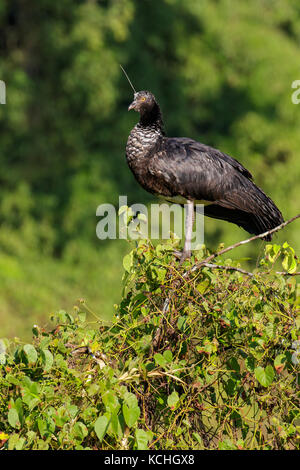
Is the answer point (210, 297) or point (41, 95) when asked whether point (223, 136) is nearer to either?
point (41, 95)

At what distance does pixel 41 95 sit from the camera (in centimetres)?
992

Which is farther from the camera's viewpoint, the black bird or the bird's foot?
the black bird

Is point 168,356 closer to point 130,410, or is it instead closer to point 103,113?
point 130,410

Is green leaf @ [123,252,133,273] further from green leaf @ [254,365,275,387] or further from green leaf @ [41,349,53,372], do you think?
green leaf @ [254,365,275,387]

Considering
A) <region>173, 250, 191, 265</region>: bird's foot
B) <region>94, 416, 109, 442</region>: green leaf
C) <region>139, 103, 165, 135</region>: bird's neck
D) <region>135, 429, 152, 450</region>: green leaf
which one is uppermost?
<region>139, 103, 165, 135</region>: bird's neck

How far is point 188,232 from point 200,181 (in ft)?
0.96

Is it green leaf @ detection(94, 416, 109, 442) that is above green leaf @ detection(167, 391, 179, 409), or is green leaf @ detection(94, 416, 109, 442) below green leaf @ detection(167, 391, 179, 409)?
below

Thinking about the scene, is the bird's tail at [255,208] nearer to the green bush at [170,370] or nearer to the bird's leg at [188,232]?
the bird's leg at [188,232]

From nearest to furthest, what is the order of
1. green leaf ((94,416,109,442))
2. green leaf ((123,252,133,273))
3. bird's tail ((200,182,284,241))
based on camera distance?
1. green leaf ((94,416,109,442))
2. green leaf ((123,252,133,273))
3. bird's tail ((200,182,284,241))

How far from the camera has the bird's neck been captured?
12.6ft

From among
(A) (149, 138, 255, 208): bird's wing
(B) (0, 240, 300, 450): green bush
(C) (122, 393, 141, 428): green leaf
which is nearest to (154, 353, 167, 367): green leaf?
(B) (0, 240, 300, 450): green bush

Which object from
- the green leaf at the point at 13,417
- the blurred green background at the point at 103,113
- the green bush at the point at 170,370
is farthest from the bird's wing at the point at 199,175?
the blurred green background at the point at 103,113

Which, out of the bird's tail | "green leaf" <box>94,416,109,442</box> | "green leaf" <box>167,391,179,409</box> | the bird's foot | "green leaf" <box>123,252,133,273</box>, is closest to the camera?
"green leaf" <box>94,416,109,442</box>

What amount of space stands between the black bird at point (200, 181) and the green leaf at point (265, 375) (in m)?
1.32
